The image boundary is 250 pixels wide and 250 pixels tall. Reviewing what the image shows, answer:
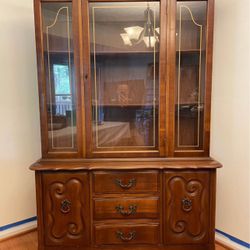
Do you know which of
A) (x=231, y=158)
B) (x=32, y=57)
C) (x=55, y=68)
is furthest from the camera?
(x=32, y=57)

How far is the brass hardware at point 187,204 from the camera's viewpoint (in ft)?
4.91

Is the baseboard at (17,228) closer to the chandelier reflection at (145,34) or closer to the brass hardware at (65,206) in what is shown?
the brass hardware at (65,206)

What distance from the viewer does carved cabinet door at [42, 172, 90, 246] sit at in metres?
1.49

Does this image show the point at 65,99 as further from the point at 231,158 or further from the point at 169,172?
the point at 231,158

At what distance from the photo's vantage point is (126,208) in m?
1.51

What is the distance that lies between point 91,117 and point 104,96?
184mm

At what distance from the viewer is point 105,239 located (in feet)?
5.03

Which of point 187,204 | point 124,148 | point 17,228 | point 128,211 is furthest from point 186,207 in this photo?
point 17,228

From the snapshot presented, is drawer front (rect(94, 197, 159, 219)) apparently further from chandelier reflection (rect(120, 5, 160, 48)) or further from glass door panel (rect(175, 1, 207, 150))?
chandelier reflection (rect(120, 5, 160, 48))

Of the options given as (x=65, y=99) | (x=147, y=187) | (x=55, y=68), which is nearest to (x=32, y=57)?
(x=55, y=68)

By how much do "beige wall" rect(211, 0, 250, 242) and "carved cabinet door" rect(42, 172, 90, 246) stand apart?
1.08 meters

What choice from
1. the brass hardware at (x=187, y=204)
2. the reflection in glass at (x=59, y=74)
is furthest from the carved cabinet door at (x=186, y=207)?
the reflection in glass at (x=59, y=74)

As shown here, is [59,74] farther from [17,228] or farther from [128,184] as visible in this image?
[17,228]

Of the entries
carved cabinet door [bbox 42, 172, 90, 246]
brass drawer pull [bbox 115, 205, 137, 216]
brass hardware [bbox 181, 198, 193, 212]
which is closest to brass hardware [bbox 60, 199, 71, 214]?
carved cabinet door [bbox 42, 172, 90, 246]
